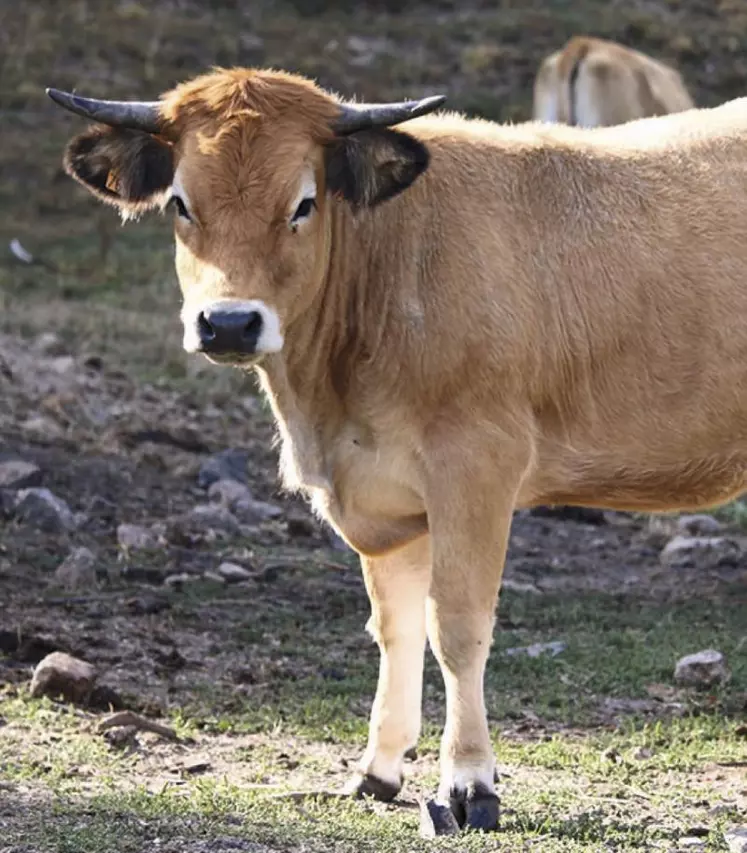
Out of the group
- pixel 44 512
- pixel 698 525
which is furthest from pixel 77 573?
pixel 698 525

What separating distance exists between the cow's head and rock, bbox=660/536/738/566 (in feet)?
15.7

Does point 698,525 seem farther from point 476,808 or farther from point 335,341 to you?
point 476,808

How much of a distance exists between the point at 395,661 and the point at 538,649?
199 centimetres

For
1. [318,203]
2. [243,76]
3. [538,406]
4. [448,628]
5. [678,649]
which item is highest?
[243,76]

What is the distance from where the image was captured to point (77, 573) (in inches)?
413

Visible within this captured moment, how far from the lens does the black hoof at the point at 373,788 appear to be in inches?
300

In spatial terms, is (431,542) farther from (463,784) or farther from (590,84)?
(590,84)

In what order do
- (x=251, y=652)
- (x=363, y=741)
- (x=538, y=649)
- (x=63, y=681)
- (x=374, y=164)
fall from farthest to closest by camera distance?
1. (x=538, y=649)
2. (x=251, y=652)
3. (x=63, y=681)
4. (x=363, y=741)
5. (x=374, y=164)

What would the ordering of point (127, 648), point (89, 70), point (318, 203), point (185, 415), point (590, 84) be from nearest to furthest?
point (318, 203) → point (127, 648) → point (185, 415) → point (590, 84) → point (89, 70)

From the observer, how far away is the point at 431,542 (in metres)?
7.33

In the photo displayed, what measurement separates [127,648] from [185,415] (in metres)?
5.49

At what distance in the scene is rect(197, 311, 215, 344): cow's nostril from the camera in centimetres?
701

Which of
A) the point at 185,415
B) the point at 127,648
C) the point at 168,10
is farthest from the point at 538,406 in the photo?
the point at 168,10

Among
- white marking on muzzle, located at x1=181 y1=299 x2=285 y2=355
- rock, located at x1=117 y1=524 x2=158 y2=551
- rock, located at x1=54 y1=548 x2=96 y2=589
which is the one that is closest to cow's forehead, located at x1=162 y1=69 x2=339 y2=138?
white marking on muzzle, located at x1=181 y1=299 x2=285 y2=355
